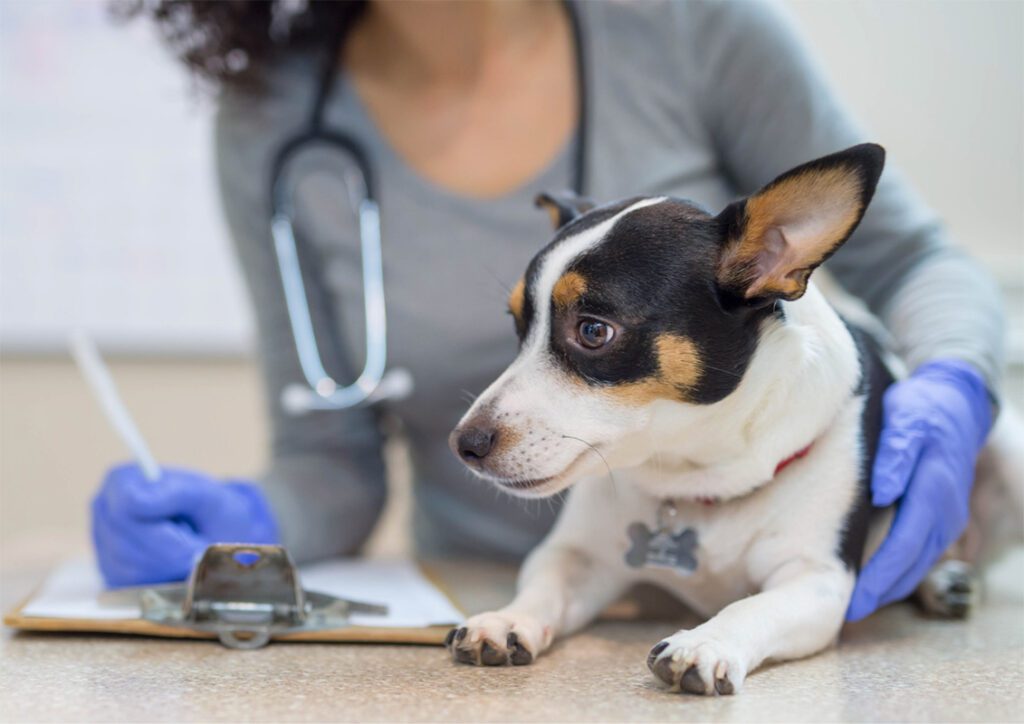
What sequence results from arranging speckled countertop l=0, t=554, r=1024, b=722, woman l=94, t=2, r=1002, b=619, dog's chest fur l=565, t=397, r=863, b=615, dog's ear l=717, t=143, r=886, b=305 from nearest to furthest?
1. speckled countertop l=0, t=554, r=1024, b=722
2. dog's ear l=717, t=143, r=886, b=305
3. dog's chest fur l=565, t=397, r=863, b=615
4. woman l=94, t=2, r=1002, b=619

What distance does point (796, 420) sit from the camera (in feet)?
3.51

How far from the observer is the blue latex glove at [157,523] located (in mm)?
1250

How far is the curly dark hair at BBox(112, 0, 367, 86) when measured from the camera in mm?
1615

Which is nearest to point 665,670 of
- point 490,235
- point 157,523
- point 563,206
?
point 563,206

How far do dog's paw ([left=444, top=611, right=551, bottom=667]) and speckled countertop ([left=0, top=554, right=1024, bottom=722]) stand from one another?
0.01 m

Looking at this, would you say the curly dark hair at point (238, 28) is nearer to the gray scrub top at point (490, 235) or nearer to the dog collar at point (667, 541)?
the gray scrub top at point (490, 235)

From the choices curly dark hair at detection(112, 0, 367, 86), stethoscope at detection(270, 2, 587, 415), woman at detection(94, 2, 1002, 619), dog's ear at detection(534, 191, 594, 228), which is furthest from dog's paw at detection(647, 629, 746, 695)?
curly dark hair at detection(112, 0, 367, 86)

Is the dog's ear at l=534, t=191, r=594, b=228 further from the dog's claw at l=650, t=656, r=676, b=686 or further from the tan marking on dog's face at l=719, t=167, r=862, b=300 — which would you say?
the dog's claw at l=650, t=656, r=676, b=686

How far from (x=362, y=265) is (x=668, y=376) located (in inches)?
26.3

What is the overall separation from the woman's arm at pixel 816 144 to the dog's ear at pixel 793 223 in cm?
38

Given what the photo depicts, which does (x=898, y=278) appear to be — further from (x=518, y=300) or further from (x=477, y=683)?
(x=477, y=683)

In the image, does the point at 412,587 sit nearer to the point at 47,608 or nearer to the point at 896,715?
the point at 47,608

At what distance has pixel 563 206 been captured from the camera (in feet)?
3.88

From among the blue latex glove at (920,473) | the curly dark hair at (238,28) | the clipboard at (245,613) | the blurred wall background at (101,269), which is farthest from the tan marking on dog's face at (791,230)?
the blurred wall background at (101,269)
